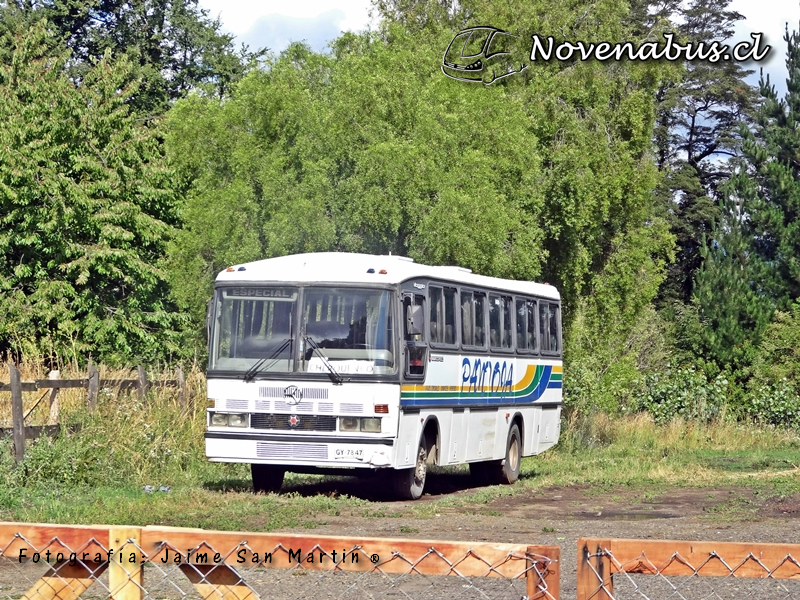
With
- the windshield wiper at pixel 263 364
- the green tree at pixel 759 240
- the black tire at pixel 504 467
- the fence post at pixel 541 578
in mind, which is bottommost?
the black tire at pixel 504 467

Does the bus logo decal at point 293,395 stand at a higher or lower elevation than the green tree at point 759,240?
lower

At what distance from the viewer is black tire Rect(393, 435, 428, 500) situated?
17.3m

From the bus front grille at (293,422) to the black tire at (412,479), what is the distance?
4.34 ft

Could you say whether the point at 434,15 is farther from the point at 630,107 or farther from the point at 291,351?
the point at 291,351

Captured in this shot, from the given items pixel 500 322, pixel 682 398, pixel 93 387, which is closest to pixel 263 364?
pixel 93 387

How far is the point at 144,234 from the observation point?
1265 inches

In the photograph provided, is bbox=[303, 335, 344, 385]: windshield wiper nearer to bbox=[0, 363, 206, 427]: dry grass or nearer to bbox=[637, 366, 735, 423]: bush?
bbox=[0, 363, 206, 427]: dry grass

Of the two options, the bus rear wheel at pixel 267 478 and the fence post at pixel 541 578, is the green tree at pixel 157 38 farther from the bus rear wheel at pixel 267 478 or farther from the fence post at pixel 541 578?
the fence post at pixel 541 578

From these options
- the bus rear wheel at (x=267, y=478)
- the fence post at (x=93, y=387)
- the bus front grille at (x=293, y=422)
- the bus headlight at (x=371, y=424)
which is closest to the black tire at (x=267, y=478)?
the bus rear wheel at (x=267, y=478)

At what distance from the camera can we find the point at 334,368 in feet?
54.9

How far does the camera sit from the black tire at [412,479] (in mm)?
17281

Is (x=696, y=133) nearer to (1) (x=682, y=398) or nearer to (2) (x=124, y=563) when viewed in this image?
(1) (x=682, y=398)

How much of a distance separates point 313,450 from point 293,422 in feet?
1.53

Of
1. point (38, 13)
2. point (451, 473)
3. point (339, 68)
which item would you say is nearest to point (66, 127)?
point (339, 68)
